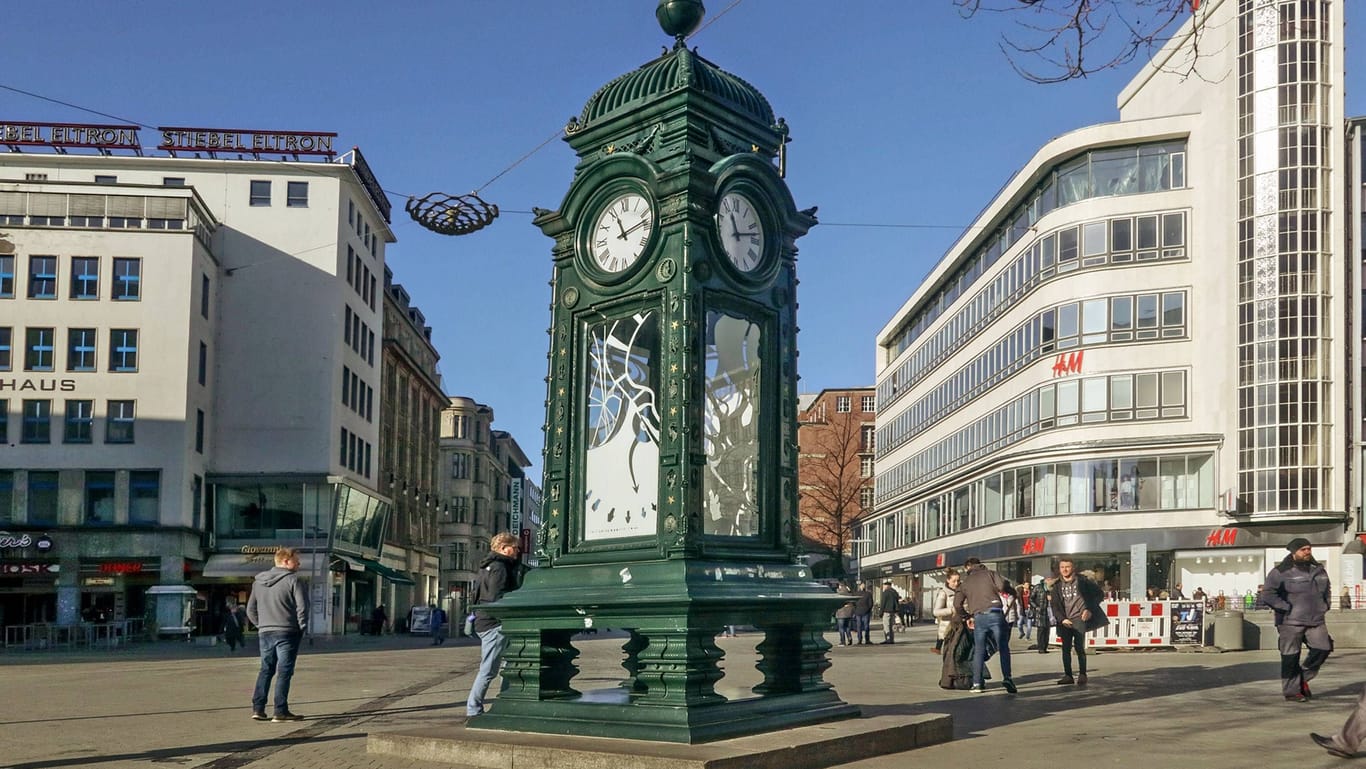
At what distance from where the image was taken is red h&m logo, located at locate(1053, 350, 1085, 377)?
53.5 m

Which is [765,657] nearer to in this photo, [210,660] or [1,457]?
[210,660]

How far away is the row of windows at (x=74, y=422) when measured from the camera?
53.7 metres

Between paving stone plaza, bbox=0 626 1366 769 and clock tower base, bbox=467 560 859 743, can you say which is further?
paving stone plaza, bbox=0 626 1366 769

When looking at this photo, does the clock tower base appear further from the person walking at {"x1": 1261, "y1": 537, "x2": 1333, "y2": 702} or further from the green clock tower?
the person walking at {"x1": 1261, "y1": 537, "x2": 1333, "y2": 702}

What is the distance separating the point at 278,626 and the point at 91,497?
45.2m

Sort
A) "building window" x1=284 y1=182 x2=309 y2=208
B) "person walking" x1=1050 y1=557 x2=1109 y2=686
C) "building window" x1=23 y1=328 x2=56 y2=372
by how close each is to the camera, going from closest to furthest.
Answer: "person walking" x1=1050 y1=557 x2=1109 y2=686
"building window" x1=23 y1=328 x2=56 y2=372
"building window" x1=284 y1=182 x2=309 y2=208

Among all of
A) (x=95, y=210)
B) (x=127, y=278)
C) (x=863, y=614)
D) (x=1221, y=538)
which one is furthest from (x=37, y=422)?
(x=1221, y=538)

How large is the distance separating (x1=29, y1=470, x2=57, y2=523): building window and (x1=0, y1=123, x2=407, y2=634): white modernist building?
7 cm

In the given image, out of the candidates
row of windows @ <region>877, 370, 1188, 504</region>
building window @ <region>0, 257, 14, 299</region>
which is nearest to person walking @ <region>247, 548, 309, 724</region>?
row of windows @ <region>877, 370, 1188, 504</region>

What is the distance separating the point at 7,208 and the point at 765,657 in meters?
52.1

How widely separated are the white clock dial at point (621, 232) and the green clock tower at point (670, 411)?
1 cm

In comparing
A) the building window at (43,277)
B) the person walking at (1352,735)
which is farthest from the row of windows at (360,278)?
the person walking at (1352,735)

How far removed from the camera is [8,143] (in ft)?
201

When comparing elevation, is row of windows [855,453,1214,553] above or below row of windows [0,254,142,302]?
below
